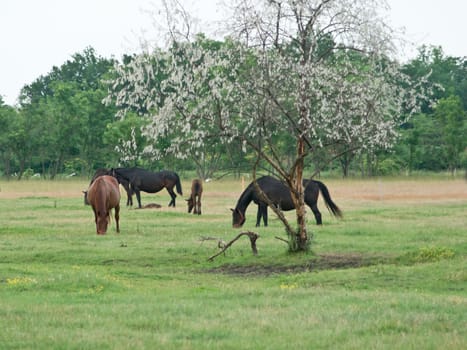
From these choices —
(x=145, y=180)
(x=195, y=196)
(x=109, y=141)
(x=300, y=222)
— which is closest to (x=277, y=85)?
(x=300, y=222)

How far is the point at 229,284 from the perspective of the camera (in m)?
16.0

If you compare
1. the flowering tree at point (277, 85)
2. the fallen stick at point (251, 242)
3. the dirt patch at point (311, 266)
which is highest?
the flowering tree at point (277, 85)

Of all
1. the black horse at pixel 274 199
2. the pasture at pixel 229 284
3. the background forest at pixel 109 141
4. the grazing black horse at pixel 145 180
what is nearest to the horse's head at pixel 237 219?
the black horse at pixel 274 199

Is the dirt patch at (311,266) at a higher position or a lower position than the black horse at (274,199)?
lower

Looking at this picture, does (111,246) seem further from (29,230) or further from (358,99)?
(358,99)

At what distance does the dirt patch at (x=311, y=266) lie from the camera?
18.2 meters

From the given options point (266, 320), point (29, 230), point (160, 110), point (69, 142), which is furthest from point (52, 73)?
point (266, 320)

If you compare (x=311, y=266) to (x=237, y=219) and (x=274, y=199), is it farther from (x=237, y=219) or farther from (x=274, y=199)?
(x=274, y=199)

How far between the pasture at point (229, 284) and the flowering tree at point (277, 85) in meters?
2.48

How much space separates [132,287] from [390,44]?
8300mm

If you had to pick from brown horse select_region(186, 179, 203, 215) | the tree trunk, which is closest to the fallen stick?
the tree trunk

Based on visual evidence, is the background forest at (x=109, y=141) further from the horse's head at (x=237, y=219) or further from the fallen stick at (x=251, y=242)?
the fallen stick at (x=251, y=242)

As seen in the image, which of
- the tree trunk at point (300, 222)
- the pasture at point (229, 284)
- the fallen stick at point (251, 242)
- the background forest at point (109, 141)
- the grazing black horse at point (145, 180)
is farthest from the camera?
the background forest at point (109, 141)

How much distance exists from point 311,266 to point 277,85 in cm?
394
